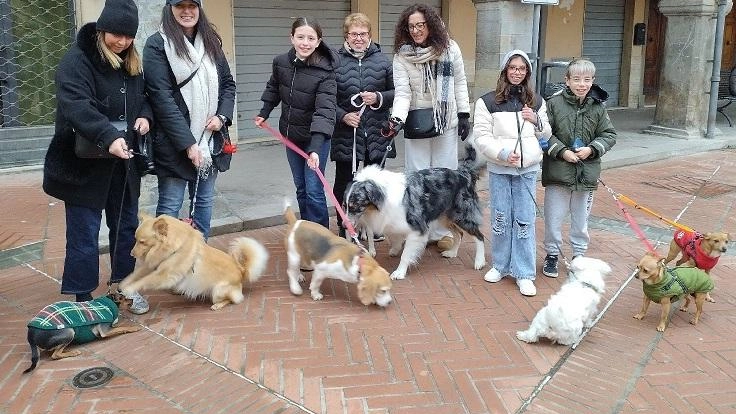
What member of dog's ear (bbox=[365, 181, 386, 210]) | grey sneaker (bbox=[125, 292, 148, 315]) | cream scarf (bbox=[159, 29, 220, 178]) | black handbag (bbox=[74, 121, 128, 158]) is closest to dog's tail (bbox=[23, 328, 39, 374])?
grey sneaker (bbox=[125, 292, 148, 315])

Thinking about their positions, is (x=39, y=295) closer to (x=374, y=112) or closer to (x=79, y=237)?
(x=79, y=237)

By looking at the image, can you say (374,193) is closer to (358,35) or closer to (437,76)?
(437,76)

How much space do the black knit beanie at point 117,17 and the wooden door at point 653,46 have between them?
15700mm

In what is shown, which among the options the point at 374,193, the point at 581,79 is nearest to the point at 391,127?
the point at 374,193

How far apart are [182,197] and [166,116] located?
2.21 feet

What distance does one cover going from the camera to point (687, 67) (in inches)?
466

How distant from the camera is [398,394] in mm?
3539

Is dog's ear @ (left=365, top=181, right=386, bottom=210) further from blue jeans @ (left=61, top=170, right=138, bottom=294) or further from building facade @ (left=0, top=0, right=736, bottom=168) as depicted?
building facade @ (left=0, top=0, right=736, bottom=168)

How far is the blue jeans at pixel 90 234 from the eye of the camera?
4.20 metres

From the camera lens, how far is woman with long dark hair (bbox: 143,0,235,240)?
445cm

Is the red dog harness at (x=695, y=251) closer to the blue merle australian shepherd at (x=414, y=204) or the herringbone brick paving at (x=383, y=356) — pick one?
the herringbone brick paving at (x=383, y=356)

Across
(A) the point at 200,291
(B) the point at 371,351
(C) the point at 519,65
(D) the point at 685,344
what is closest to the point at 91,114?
(A) the point at 200,291

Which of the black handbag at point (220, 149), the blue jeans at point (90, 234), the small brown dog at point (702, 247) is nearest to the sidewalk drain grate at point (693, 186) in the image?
the small brown dog at point (702, 247)

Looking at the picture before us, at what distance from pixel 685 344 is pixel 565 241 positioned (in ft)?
7.04
